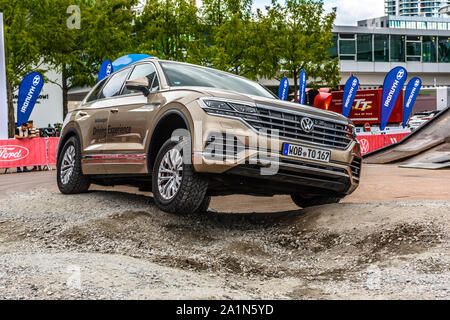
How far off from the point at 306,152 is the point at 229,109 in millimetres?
951

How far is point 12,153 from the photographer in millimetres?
18984

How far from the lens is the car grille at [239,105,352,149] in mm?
5684

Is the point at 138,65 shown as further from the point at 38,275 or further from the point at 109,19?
the point at 109,19

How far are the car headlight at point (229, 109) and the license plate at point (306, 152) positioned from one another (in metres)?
0.48

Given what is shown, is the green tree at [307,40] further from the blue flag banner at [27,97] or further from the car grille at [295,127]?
the car grille at [295,127]

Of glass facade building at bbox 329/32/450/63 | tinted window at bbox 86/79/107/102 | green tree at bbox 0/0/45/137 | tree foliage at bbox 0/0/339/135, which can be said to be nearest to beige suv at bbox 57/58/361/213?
tinted window at bbox 86/79/107/102

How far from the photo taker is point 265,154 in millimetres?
5570

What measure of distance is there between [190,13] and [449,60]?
41.3 metres

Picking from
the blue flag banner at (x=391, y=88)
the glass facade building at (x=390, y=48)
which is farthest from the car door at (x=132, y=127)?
the glass facade building at (x=390, y=48)

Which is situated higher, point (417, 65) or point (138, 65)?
point (417, 65)

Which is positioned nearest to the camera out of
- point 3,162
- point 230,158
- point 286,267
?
point 286,267

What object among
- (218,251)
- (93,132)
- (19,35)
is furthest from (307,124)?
(19,35)

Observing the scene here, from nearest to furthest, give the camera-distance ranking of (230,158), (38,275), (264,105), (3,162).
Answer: (38,275) < (230,158) < (264,105) < (3,162)

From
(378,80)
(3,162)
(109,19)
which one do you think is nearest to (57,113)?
(109,19)
